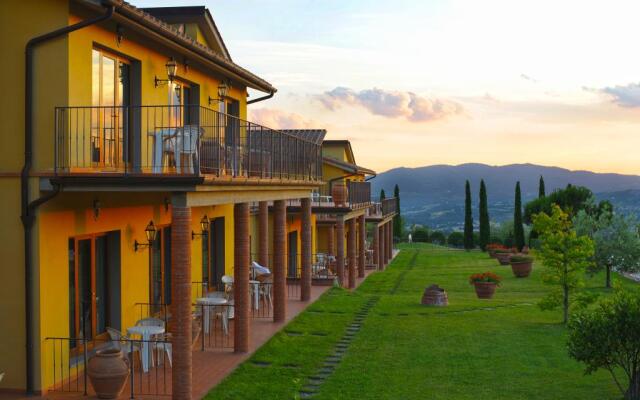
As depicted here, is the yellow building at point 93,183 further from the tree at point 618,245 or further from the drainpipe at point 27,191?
the tree at point 618,245

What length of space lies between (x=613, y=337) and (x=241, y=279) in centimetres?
727

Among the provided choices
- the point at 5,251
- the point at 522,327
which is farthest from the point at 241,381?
the point at 522,327

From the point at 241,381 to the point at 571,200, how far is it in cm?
5373

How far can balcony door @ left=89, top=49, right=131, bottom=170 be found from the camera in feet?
41.7

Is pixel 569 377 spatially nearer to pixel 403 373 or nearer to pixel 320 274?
pixel 403 373

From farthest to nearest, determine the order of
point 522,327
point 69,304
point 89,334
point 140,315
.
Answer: point 522,327 → point 140,315 → point 89,334 → point 69,304

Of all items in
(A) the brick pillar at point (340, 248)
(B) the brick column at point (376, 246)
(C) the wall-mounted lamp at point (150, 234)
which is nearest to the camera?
(C) the wall-mounted lamp at point (150, 234)

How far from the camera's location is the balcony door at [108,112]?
1272 cm

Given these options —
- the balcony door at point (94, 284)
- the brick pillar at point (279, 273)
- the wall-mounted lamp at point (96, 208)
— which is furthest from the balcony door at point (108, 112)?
the brick pillar at point (279, 273)

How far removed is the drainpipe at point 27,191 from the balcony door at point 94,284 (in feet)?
4.83

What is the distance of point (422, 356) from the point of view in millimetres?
16000

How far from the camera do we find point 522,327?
20.0m

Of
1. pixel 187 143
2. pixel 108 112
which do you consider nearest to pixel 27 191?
pixel 108 112

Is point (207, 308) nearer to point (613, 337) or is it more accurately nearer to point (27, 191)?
point (27, 191)
